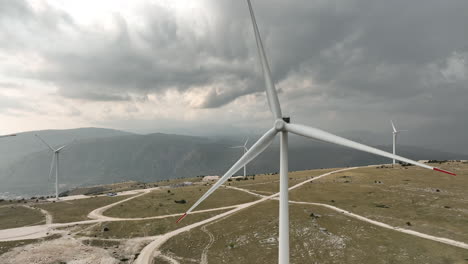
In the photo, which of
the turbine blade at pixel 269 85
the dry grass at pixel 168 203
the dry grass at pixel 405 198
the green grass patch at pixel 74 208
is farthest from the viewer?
the dry grass at pixel 168 203

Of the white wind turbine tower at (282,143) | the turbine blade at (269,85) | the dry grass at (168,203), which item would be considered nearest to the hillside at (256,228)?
the dry grass at (168,203)

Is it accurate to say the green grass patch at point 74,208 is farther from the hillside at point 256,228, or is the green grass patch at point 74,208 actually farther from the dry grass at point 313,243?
the dry grass at point 313,243

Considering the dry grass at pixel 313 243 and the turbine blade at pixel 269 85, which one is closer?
the turbine blade at pixel 269 85

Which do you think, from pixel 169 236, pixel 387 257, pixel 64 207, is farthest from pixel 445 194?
pixel 64 207

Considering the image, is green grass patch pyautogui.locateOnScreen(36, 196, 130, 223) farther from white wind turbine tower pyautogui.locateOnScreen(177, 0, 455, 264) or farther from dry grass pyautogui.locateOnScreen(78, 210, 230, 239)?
white wind turbine tower pyautogui.locateOnScreen(177, 0, 455, 264)

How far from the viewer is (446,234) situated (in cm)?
5869

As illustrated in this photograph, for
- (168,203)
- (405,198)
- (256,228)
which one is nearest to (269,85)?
(256,228)

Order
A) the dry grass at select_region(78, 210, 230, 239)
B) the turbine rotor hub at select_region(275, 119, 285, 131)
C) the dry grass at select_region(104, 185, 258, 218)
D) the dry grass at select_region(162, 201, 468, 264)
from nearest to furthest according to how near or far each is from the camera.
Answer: the turbine rotor hub at select_region(275, 119, 285, 131) → the dry grass at select_region(162, 201, 468, 264) → the dry grass at select_region(78, 210, 230, 239) → the dry grass at select_region(104, 185, 258, 218)

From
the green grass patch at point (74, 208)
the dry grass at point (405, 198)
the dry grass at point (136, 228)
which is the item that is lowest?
the green grass patch at point (74, 208)

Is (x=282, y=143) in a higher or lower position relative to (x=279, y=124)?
lower

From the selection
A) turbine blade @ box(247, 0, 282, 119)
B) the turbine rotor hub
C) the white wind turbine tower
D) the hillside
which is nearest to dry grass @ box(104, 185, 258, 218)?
the hillside

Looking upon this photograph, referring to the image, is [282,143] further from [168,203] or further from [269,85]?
[168,203]

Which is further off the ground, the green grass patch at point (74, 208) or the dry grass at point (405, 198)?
the dry grass at point (405, 198)

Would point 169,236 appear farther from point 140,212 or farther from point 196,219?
point 140,212
